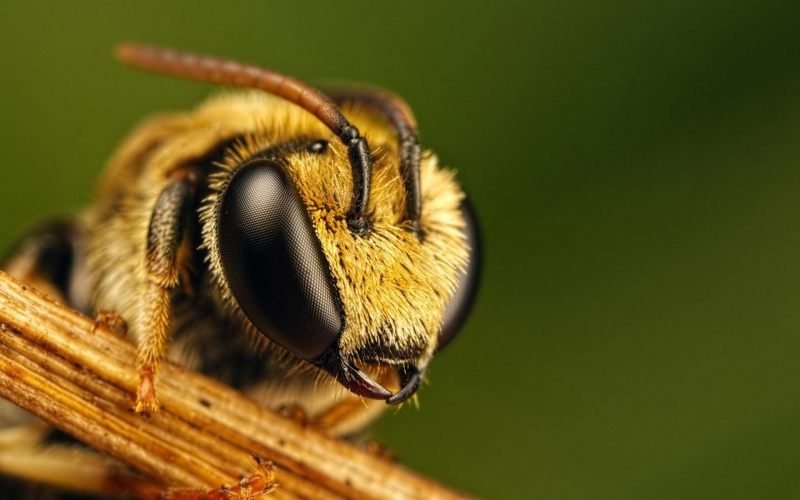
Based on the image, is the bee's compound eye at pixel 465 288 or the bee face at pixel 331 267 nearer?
the bee face at pixel 331 267

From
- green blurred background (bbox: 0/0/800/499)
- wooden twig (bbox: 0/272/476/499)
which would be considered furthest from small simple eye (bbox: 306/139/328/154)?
green blurred background (bbox: 0/0/800/499)

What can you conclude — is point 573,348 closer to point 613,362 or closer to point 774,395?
point 613,362

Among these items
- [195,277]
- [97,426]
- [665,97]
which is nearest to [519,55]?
[665,97]

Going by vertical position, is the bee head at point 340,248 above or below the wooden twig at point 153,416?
above

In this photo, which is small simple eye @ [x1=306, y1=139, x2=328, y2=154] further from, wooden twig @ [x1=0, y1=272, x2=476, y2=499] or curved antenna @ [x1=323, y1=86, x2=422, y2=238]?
wooden twig @ [x1=0, y1=272, x2=476, y2=499]

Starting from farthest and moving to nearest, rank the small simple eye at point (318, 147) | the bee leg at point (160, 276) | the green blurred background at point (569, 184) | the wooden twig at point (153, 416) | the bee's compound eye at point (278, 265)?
the green blurred background at point (569, 184) → the small simple eye at point (318, 147) → the bee leg at point (160, 276) → the wooden twig at point (153, 416) → the bee's compound eye at point (278, 265)

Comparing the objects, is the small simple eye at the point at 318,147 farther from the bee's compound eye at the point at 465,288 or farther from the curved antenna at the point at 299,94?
the bee's compound eye at the point at 465,288

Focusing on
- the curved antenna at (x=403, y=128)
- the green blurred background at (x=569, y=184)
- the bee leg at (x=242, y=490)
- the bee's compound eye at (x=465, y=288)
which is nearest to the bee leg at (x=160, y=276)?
the bee leg at (x=242, y=490)

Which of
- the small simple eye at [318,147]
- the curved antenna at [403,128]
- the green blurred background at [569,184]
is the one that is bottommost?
the green blurred background at [569,184]

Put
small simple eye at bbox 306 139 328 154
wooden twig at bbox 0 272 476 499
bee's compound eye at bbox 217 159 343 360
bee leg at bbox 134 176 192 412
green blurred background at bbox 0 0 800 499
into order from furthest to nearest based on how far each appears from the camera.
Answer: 1. green blurred background at bbox 0 0 800 499
2. small simple eye at bbox 306 139 328 154
3. bee leg at bbox 134 176 192 412
4. wooden twig at bbox 0 272 476 499
5. bee's compound eye at bbox 217 159 343 360
